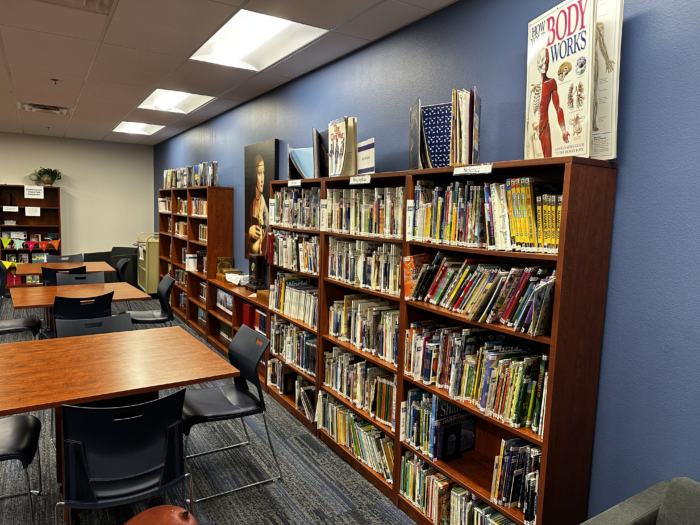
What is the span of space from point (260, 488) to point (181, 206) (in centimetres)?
534

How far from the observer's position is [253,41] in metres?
4.26

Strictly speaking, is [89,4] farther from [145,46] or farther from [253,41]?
[253,41]

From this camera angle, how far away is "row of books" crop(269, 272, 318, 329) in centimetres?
371

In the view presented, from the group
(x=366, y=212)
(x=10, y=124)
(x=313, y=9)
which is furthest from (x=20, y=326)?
(x=10, y=124)

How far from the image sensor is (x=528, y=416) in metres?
2.10

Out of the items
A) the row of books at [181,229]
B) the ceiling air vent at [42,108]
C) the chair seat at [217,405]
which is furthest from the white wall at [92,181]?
the chair seat at [217,405]

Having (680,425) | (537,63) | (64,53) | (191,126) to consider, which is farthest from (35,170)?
(680,425)

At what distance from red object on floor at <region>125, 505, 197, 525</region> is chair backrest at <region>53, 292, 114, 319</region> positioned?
2.73 m

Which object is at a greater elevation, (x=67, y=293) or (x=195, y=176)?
(x=195, y=176)

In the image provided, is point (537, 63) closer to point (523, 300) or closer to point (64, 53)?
point (523, 300)

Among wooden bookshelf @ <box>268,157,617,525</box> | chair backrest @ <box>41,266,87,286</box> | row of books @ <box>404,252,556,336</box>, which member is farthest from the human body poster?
chair backrest @ <box>41,266,87,286</box>

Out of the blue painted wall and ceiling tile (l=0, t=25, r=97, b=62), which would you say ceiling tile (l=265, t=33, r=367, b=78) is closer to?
the blue painted wall

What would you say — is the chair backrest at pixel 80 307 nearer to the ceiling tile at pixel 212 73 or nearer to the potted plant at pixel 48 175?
the ceiling tile at pixel 212 73

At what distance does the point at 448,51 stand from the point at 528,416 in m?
2.15
